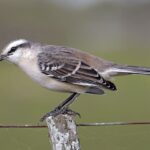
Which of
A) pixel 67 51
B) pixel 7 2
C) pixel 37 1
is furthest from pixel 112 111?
pixel 37 1

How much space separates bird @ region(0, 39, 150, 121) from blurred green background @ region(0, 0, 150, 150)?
499 mm

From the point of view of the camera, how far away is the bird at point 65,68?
9156 millimetres

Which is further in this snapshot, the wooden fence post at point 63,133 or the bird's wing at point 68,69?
the bird's wing at point 68,69

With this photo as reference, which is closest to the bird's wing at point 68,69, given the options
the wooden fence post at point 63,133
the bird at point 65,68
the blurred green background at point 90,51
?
the bird at point 65,68

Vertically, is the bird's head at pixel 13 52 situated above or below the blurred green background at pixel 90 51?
above

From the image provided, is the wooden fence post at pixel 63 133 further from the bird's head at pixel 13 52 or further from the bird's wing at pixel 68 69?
the bird's head at pixel 13 52

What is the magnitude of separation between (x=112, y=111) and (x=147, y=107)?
69 cm

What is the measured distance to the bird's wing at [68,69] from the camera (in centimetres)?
913

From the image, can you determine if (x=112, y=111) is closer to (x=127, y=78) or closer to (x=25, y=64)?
(x=127, y=78)

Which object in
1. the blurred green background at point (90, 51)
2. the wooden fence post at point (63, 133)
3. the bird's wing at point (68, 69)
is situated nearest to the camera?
the wooden fence post at point (63, 133)

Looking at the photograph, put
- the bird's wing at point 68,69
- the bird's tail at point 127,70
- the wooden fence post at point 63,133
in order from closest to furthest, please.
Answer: the wooden fence post at point 63,133 → the bird's wing at point 68,69 → the bird's tail at point 127,70

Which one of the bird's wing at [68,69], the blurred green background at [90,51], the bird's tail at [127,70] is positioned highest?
the bird's wing at [68,69]

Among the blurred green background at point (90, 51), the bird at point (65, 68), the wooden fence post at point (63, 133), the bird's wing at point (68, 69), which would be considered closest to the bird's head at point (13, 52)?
the bird at point (65, 68)

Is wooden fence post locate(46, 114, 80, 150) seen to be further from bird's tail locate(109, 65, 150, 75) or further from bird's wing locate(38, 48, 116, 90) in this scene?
bird's tail locate(109, 65, 150, 75)
